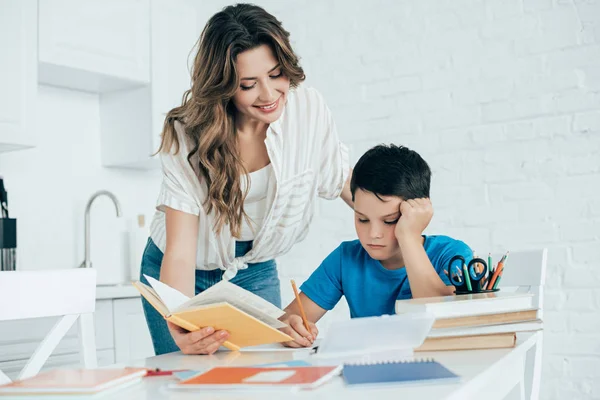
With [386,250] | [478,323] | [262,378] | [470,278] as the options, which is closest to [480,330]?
[478,323]

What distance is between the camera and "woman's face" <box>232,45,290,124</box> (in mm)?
1464

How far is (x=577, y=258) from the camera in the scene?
2465 millimetres

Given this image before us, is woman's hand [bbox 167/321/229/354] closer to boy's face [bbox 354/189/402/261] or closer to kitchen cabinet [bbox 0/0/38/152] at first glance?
boy's face [bbox 354/189/402/261]

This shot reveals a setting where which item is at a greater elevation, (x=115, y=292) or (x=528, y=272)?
(x=528, y=272)

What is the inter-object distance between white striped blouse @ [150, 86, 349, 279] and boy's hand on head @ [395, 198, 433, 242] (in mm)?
341

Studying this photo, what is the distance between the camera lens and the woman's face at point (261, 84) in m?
1.46

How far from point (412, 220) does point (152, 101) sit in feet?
6.23

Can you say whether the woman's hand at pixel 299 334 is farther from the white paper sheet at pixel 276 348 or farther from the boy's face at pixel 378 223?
the boy's face at pixel 378 223

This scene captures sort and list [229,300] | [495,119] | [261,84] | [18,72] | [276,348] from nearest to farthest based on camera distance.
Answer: [229,300]
[276,348]
[261,84]
[18,72]
[495,119]

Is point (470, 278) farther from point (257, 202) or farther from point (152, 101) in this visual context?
point (152, 101)

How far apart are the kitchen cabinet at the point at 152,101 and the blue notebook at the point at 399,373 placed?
2.30 meters

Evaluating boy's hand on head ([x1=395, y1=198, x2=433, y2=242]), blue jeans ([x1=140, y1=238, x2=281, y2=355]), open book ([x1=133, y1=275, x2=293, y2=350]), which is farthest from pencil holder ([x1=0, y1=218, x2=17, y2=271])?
boy's hand on head ([x1=395, y1=198, x2=433, y2=242])

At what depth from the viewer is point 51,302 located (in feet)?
4.08

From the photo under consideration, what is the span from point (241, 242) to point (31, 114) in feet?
4.25
